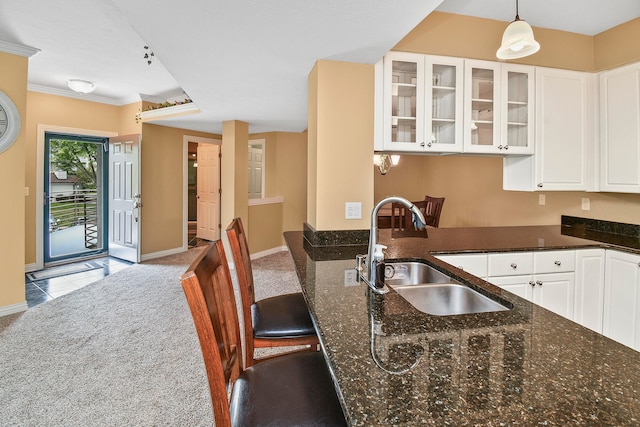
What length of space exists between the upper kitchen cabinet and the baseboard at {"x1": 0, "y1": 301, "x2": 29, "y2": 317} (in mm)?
3691

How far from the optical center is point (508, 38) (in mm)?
1844

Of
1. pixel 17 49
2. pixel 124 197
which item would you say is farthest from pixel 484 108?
pixel 124 197

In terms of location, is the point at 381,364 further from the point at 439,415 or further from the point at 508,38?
the point at 508,38

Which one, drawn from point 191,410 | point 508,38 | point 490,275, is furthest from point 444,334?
point 508,38

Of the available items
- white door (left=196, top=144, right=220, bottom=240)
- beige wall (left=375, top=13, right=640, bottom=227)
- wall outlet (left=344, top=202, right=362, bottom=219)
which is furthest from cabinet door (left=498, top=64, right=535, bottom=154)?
white door (left=196, top=144, right=220, bottom=240)

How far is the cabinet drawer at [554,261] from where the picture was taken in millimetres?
2123

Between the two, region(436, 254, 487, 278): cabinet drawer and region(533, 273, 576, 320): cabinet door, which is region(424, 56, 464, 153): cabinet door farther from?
region(533, 273, 576, 320): cabinet door

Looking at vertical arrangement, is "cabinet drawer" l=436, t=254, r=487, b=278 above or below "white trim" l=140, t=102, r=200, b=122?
below

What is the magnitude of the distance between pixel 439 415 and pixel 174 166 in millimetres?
5779

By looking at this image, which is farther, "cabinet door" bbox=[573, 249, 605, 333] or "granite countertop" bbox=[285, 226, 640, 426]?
"cabinet door" bbox=[573, 249, 605, 333]

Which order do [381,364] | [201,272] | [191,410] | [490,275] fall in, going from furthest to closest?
[490,275], [191,410], [201,272], [381,364]

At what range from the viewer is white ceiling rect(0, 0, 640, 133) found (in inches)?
65.4

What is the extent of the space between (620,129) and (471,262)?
1.71 m

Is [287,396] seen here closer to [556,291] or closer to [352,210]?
[352,210]
